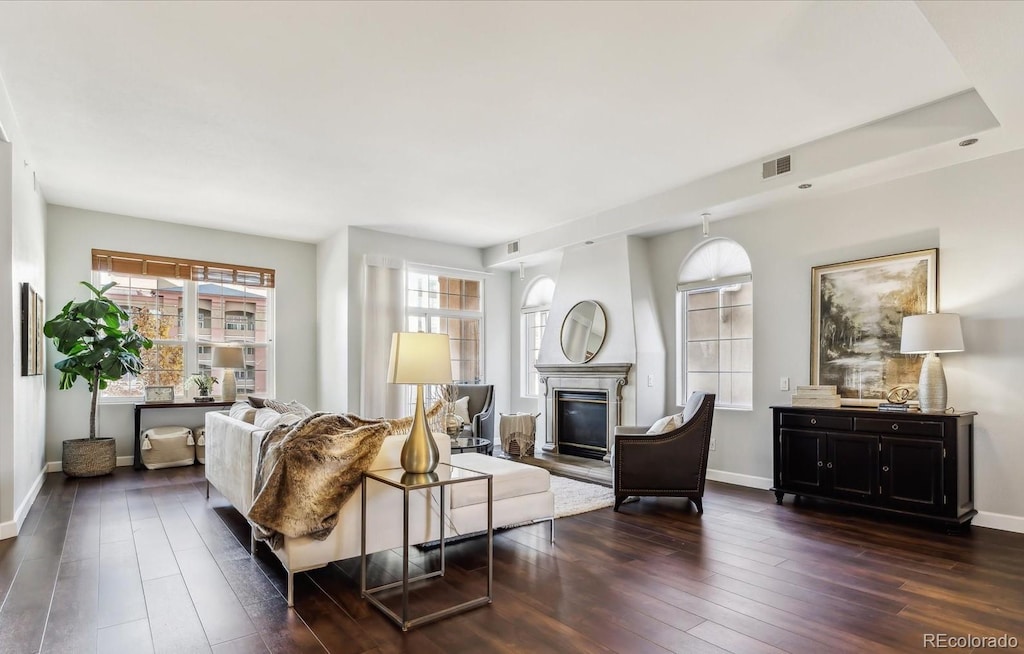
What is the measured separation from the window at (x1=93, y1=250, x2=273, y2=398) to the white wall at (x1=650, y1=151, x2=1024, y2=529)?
5769 millimetres

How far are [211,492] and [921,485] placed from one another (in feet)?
18.2

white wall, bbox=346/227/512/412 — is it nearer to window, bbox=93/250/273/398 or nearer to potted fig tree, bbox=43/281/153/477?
window, bbox=93/250/273/398

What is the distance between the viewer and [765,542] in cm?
360

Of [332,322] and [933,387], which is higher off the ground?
[332,322]

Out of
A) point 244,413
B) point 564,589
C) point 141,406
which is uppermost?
point 244,413

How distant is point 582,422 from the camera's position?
6555mm

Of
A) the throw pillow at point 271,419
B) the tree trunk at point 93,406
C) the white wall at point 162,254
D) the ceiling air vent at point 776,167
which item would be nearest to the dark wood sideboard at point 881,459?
the ceiling air vent at point 776,167

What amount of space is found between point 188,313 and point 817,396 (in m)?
6.78

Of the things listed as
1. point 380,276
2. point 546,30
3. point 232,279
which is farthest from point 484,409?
point 546,30

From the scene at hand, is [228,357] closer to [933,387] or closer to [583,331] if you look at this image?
[583,331]

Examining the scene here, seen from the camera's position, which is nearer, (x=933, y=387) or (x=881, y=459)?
(x=933, y=387)

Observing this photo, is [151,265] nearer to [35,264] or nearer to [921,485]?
[35,264]

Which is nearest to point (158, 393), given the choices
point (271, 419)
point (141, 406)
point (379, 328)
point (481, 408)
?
point (141, 406)

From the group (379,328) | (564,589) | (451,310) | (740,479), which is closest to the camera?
(564,589)
